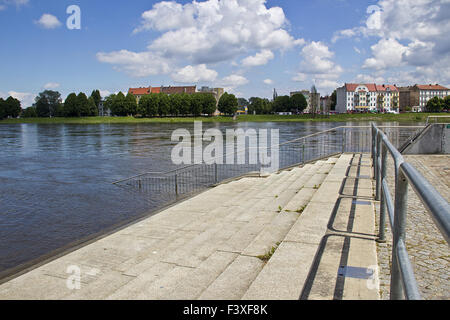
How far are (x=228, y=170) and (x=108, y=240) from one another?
36.7 ft

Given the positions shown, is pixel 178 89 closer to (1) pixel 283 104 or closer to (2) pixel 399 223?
(1) pixel 283 104

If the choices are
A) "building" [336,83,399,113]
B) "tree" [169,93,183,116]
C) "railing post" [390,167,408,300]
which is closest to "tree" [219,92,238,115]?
"tree" [169,93,183,116]

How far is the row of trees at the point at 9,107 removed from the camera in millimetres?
142700

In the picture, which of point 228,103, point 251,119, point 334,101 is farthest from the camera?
point 334,101

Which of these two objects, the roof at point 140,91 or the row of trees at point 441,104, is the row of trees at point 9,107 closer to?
the roof at point 140,91

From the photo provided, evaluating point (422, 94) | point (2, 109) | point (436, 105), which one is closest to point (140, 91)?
point (2, 109)

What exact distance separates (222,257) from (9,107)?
166 meters

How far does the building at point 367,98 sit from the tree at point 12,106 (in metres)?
137

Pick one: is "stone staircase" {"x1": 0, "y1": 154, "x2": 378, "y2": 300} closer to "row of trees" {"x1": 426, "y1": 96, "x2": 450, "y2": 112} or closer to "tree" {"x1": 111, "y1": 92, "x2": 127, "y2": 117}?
"tree" {"x1": 111, "y1": 92, "x2": 127, "y2": 117}

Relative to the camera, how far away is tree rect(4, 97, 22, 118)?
14450 centimetres

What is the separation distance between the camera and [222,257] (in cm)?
477

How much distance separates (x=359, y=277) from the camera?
340 centimetres
